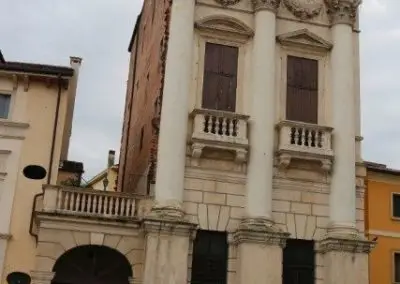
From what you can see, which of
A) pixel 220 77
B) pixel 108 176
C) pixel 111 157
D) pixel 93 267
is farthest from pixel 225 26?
pixel 111 157

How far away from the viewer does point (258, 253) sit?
76.0 ft

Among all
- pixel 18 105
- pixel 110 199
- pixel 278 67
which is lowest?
pixel 110 199

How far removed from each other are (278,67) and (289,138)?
2.87 meters

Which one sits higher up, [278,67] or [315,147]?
[278,67]

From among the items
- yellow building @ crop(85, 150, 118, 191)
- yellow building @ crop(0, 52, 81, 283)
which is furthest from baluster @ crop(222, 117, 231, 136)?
yellow building @ crop(85, 150, 118, 191)

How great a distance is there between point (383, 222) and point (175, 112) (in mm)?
9367

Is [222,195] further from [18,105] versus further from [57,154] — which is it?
[18,105]

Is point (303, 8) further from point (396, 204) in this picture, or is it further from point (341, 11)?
point (396, 204)

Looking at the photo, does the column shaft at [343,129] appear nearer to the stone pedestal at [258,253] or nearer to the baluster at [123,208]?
the stone pedestal at [258,253]

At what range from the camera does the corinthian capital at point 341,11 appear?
87.5ft

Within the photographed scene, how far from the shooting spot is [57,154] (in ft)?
80.5

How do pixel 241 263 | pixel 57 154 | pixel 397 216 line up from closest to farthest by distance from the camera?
pixel 241 263, pixel 57 154, pixel 397 216

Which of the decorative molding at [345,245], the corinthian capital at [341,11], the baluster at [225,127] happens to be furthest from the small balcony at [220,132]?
the corinthian capital at [341,11]

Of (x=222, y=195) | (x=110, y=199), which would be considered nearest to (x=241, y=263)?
(x=222, y=195)
